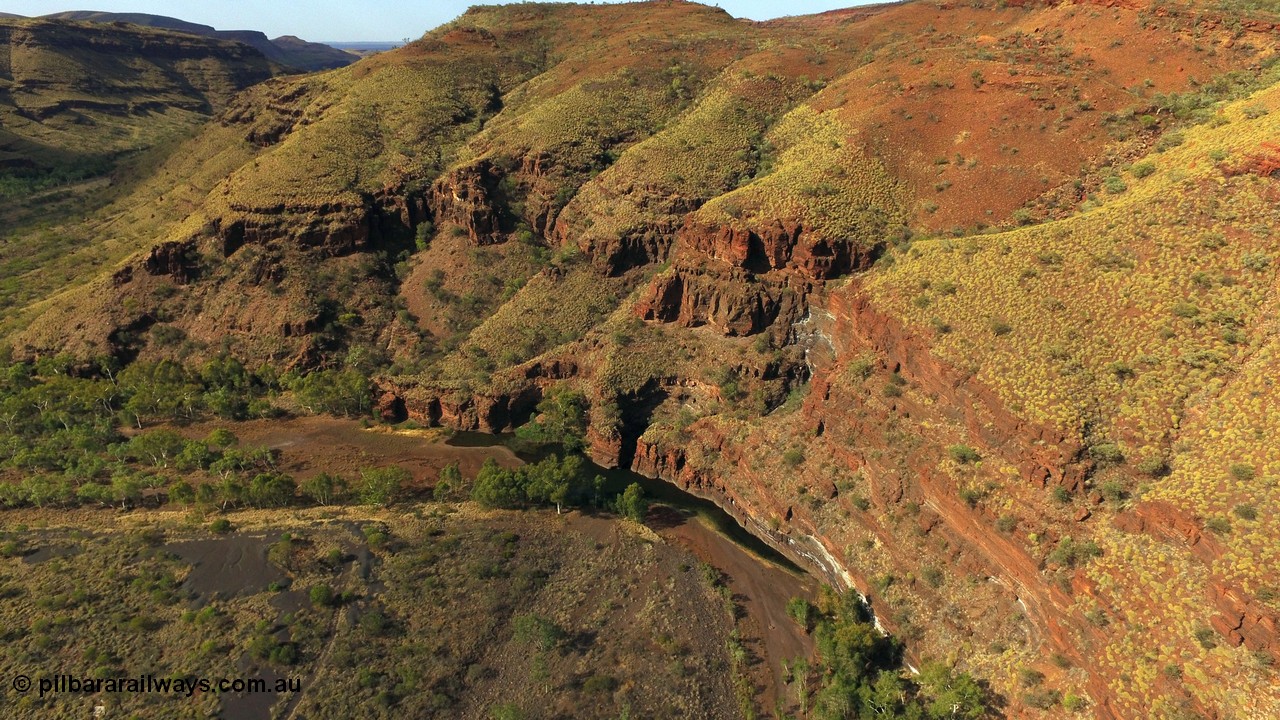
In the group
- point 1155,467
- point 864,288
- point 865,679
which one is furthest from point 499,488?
point 1155,467

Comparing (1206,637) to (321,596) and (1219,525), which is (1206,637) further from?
(321,596)

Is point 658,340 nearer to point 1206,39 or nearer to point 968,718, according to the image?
point 968,718

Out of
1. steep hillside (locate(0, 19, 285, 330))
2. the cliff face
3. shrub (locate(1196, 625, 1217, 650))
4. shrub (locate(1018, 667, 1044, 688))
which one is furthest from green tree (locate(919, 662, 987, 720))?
the cliff face

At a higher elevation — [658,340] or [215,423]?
[658,340]

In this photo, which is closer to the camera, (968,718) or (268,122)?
(968,718)

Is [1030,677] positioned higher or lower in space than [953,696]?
higher

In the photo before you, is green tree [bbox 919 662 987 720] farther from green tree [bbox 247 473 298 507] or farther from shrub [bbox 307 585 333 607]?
green tree [bbox 247 473 298 507]

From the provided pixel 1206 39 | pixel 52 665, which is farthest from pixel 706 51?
pixel 52 665

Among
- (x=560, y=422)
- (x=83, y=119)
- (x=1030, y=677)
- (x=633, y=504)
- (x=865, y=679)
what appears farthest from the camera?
(x=83, y=119)
